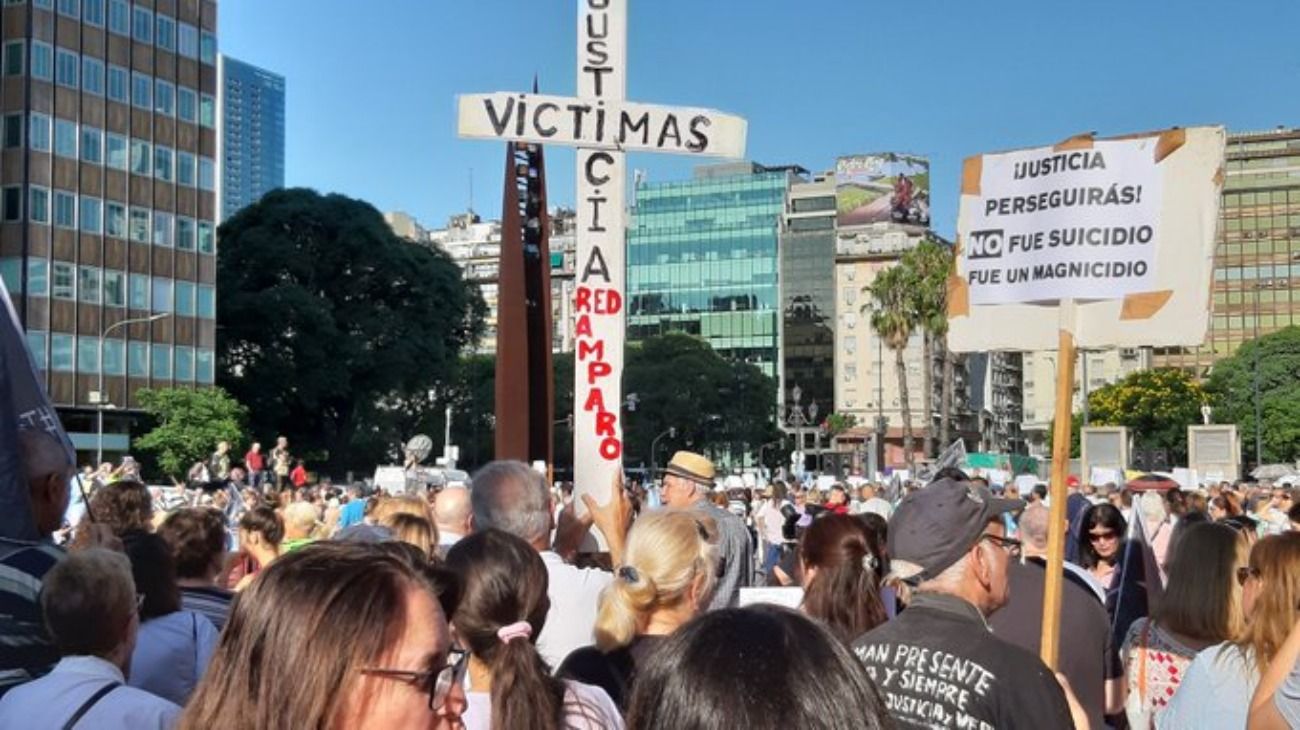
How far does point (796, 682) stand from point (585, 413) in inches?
204

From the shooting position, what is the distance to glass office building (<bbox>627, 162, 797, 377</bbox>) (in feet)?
450

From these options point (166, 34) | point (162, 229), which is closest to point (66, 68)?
point (166, 34)

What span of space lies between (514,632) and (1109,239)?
2.77 m

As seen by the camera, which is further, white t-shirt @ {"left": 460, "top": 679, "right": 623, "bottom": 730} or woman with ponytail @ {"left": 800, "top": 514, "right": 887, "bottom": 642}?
woman with ponytail @ {"left": 800, "top": 514, "right": 887, "bottom": 642}

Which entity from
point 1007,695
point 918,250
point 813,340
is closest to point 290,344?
point 918,250

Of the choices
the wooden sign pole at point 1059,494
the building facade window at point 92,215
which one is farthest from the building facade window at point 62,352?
the wooden sign pole at point 1059,494

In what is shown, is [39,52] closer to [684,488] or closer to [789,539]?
[789,539]

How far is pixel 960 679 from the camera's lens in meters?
3.46

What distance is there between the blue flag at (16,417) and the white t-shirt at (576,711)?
1180 mm

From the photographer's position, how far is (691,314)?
5438 inches

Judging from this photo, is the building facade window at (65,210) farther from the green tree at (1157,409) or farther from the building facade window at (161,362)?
the green tree at (1157,409)

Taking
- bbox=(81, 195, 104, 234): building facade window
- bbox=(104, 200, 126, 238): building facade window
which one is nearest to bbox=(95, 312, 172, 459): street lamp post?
bbox=(104, 200, 126, 238): building facade window

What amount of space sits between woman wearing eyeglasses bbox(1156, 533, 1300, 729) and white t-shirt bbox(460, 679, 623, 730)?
1901mm

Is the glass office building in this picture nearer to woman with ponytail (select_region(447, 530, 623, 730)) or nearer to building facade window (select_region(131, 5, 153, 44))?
building facade window (select_region(131, 5, 153, 44))
